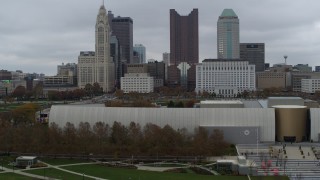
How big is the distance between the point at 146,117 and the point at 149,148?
26.9 ft

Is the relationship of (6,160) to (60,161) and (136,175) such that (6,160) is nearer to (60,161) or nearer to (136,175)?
(60,161)

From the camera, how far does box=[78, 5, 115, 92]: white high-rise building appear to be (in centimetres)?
17738

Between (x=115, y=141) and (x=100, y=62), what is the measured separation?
13863 centimetres

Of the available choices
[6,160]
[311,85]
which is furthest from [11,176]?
[311,85]

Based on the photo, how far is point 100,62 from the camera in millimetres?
182125

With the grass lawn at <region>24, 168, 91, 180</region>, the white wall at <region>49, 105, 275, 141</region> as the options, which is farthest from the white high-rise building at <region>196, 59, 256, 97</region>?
the grass lawn at <region>24, 168, 91, 180</region>

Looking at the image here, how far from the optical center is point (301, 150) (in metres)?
45.2

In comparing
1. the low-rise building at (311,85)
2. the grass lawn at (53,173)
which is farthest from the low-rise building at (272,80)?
the grass lawn at (53,173)

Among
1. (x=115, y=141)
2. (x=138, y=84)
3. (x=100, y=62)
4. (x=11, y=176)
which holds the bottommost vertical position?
(x=11, y=176)

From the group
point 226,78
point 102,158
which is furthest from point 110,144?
point 226,78

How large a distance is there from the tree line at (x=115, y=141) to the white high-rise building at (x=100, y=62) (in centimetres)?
13266

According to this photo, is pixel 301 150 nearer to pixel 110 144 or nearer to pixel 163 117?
pixel 163 117

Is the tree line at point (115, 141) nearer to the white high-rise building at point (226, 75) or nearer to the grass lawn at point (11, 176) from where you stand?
the grass lawn at point (11, 176)

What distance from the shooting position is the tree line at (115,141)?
43.2m
